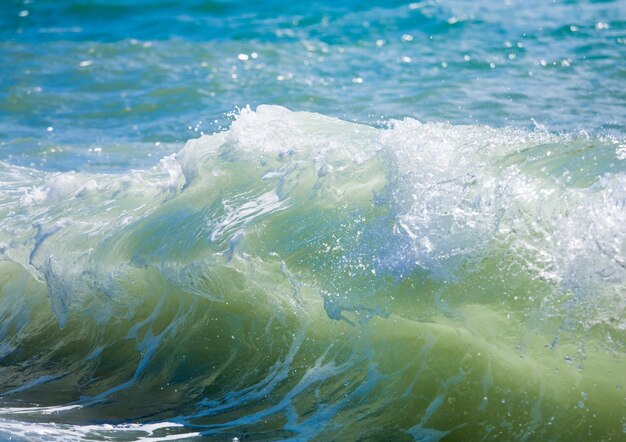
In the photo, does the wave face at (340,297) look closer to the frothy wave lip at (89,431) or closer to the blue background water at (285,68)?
the frothy wave lip at (89,431)

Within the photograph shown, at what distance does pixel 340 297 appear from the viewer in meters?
3.09

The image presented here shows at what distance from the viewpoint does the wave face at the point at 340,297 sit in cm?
278

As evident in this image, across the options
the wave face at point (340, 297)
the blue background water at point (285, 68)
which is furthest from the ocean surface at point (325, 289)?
the blue background water at point (285, 68)

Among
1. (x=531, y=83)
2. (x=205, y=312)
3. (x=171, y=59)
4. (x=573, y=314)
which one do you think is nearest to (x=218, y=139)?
(x=205, y=312)

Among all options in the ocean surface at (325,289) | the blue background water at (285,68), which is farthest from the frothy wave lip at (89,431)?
the blue background water at (285,68)

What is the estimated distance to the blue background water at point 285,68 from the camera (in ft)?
22.3

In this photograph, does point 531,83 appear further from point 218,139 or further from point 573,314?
point 573,314

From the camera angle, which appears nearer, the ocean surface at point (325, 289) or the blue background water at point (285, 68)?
the ocean surface at point (325, 289)

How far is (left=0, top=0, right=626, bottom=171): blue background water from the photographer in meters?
6.81

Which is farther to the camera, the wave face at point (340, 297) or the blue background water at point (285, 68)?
the blue background water at point (285, 68)

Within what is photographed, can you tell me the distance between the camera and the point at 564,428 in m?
2.70

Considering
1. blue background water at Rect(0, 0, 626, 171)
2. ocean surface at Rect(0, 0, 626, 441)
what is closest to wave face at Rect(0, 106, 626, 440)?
ocean surface at Rect(0, 0, 626, 441)

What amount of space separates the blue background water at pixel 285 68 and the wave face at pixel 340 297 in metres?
2.39

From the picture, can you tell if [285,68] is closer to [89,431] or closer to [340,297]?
[340,297]
